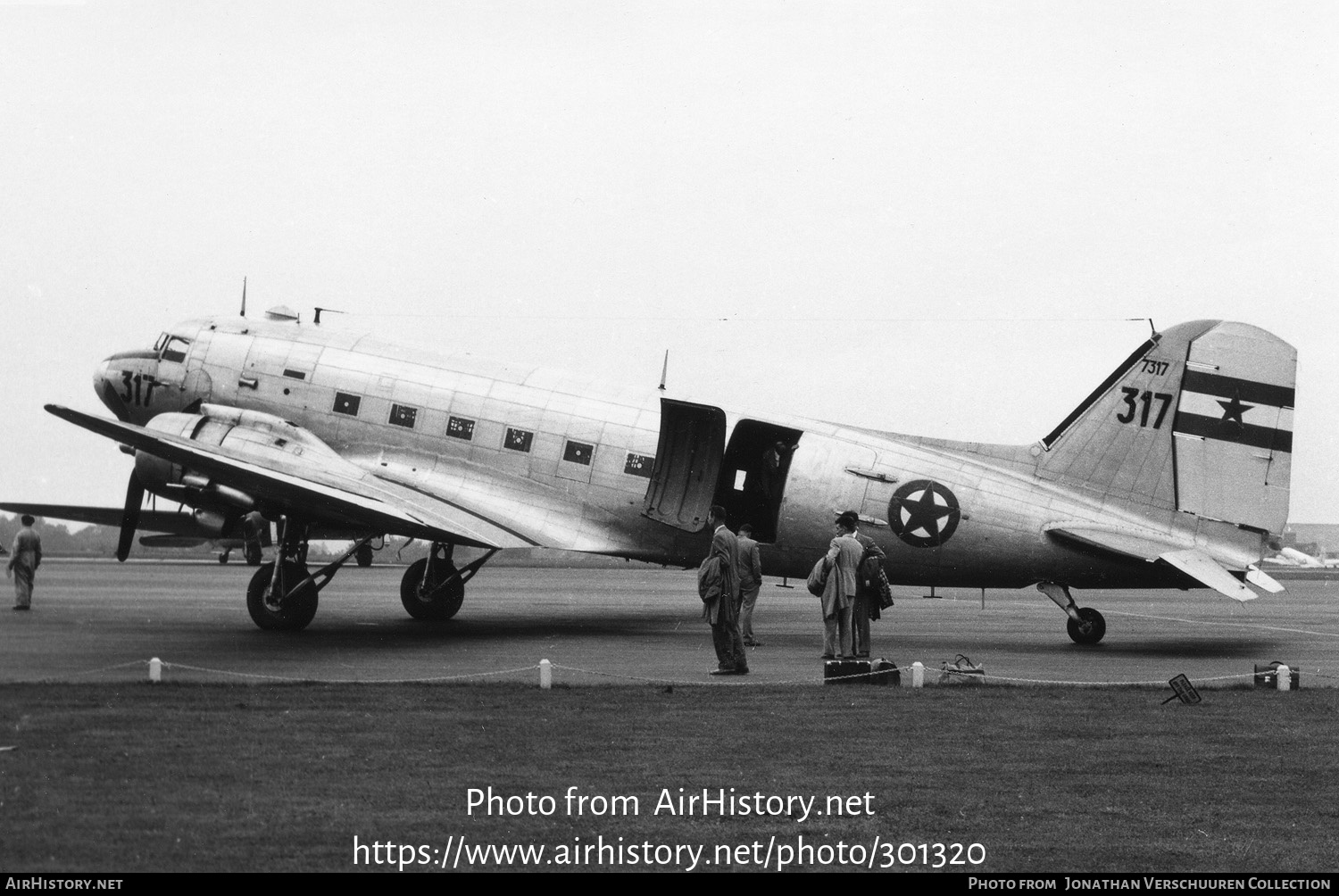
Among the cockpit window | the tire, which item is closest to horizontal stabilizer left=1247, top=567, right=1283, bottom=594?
the tire

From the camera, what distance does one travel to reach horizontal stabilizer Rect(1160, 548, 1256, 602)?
18.3 meters

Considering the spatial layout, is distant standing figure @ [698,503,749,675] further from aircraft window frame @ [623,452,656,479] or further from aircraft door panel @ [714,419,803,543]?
aircraft window frame @ [623,452,656,479]

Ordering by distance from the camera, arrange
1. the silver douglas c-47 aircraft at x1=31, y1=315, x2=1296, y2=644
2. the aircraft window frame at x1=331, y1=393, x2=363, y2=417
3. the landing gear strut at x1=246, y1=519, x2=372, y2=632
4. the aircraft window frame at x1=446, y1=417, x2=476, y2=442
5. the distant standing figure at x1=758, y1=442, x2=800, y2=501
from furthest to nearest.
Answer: the aircraft window frame at x1=331, y1=393, x2=363, y2=417 < the aircraft window frame at x1=446, y1=417, x2=476, y2=442 < the distant standing figure at x1=758, y1=442, x2=800, y2=501 < the landing gear strut at x1=246, y1=519, x2=372, y2=632 < the silver douglas c-47 aircraft at x1=31, y1=315, x2=1296, y2=644

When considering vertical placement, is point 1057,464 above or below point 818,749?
above

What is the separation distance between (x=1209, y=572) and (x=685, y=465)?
27.2 ft

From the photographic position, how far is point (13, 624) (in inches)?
543

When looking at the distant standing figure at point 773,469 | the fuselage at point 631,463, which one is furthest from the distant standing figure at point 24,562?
the distant standing figure at point 773,469

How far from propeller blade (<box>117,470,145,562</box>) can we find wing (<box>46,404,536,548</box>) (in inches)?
37.3

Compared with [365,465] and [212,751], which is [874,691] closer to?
[212,751]

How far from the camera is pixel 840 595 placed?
54.9 ft

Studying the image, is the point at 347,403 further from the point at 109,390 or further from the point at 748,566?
the point at 748,566

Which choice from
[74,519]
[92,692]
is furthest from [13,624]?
[74,519]

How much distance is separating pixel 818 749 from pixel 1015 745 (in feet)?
6.08

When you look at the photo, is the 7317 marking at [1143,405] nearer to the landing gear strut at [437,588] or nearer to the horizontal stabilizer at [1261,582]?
the horizontal stabilizer at [1261,582]
